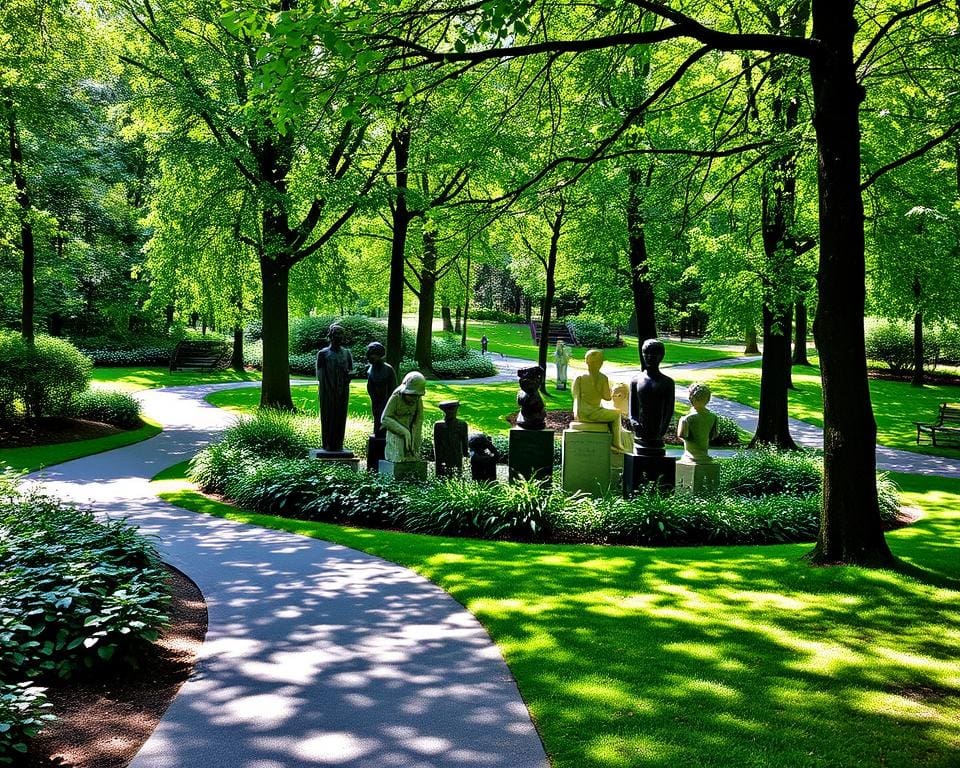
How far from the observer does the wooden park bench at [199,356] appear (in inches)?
1501

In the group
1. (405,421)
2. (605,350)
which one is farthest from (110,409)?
(605,350)

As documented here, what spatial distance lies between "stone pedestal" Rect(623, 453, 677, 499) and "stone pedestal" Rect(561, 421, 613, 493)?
1.54 ft

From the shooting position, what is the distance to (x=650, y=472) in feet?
39.5

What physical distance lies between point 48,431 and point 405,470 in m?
11.3

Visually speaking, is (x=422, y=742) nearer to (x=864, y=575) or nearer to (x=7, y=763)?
(x=7, y=763)

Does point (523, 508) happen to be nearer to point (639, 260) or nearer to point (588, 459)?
point (588, 459)

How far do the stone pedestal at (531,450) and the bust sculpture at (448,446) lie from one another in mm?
1067

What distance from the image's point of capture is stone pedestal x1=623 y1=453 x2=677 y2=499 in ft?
39.5

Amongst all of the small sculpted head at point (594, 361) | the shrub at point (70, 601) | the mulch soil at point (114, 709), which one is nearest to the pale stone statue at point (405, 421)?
the small sculpted head at point (594, 361)

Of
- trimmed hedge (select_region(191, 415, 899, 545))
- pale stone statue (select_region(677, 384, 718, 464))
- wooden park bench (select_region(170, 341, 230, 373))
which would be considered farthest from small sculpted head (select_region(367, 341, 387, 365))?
wooden park bench (select_region(170, 341, 230, 373))

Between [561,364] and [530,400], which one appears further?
[561,364]

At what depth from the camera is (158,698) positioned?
5008 mm

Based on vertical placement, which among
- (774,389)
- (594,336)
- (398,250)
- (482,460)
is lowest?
(482,460)

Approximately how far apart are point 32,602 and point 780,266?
556 inches
